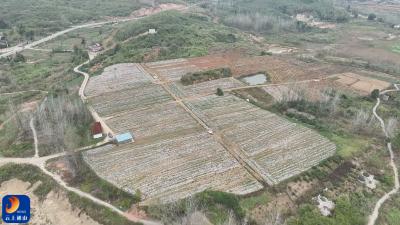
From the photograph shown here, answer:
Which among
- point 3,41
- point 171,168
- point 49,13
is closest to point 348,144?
point 171,168

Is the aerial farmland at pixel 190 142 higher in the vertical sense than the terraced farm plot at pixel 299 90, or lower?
higher

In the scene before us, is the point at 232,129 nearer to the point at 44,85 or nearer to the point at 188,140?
the point at 188,140

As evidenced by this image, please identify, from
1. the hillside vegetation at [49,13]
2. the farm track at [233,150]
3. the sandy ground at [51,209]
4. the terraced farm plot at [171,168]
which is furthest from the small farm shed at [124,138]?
the hillside vegetation at [49,13]

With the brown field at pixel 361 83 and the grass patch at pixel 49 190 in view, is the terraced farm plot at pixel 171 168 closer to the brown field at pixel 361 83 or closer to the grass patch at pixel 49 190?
the grass patch at pixel 49 190

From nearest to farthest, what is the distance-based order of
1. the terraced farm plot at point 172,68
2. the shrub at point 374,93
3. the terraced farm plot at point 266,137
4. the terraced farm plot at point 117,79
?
the terraced farm plot at point 266,137 → the terraced farm plot at point 117,79 → the shrub at point 374,93 → the terraced farm plot at point 172,68

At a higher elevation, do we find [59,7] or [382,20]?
[59,7]

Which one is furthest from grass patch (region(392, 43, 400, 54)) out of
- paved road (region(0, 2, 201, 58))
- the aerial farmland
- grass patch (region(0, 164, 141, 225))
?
grass patch (region(0, 164, 141, 225))

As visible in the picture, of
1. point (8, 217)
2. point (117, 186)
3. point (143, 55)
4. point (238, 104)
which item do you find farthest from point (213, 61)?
point (8, 217)
